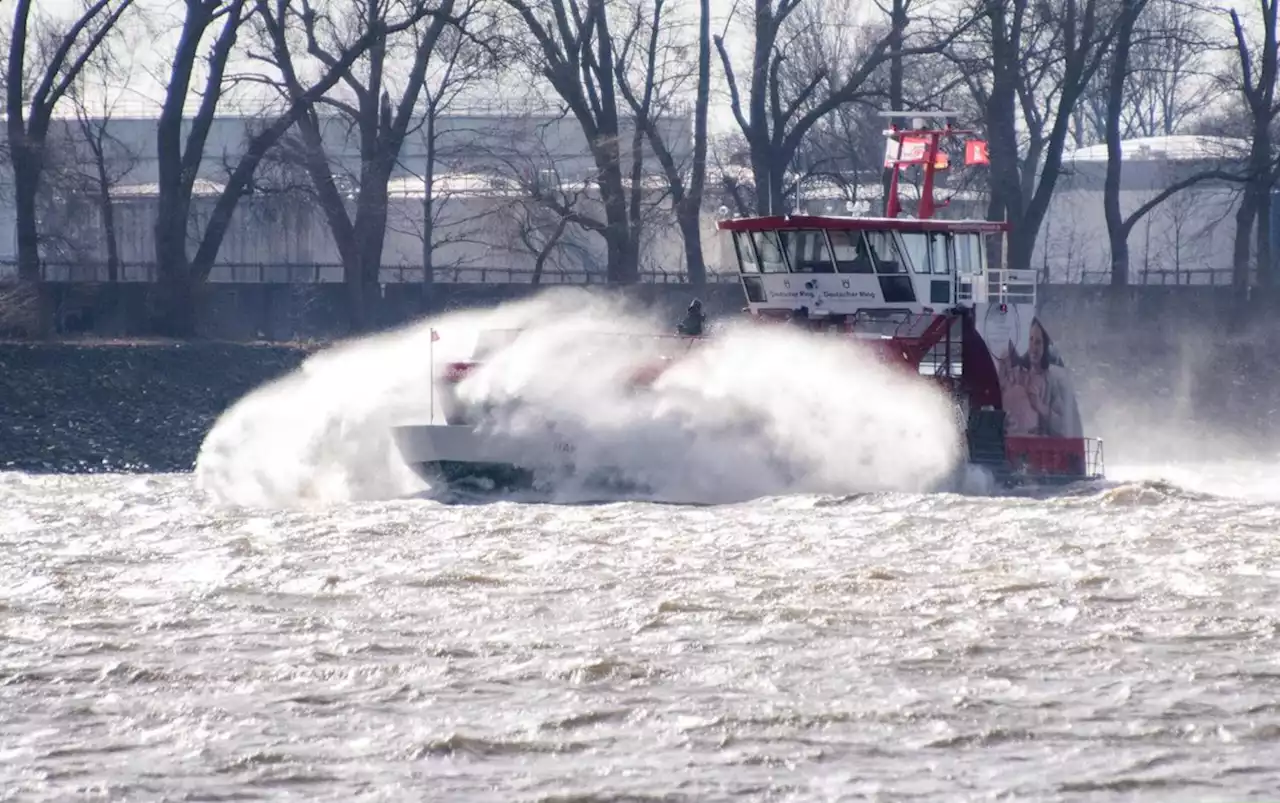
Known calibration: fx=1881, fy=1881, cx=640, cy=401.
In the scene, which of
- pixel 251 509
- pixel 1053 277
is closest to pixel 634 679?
pixel 251 509

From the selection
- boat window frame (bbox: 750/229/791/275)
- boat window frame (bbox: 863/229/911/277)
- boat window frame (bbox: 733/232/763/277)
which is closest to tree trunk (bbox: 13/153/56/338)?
boat window frame (bbox: 733/232/763/277)

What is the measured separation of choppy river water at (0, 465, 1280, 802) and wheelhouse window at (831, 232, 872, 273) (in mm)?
7536

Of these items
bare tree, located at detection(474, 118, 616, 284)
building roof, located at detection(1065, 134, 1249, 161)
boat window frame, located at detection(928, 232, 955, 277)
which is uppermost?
building roof, located at detection(1065, 134, 1249, 161)

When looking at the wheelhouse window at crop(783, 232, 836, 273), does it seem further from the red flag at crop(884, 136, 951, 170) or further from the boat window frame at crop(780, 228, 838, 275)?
the red flag at crop(884, 136, 951, 170)

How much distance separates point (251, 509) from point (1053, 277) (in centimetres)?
4873

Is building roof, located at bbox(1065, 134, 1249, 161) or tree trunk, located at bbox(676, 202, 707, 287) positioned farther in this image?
building roof, located at bbox(1065, 134, 1249, 161)

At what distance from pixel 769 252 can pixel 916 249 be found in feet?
7.47

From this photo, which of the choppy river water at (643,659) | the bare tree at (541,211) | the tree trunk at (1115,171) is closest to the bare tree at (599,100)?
the bare tree at (541,211)

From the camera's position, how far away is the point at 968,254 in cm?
2909

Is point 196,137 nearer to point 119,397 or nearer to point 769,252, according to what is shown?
point 119,397

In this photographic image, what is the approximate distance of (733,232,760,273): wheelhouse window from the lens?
95.9 feet

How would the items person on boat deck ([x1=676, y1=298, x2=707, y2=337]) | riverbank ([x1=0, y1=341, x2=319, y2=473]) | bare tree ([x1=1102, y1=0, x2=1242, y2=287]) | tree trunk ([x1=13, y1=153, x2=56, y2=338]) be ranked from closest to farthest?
person on boat deck ([x1=676, y1=298, x2=707, y2=337])
riverbank ([x1=0, y1=341, x2=319, y2=473])
tree trunk ([x1=13, y1=153, x2=56, y2=338])
bare tree ([x1=1102, y1=0, x2=1242, y2=287])

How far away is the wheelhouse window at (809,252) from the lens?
28453mm

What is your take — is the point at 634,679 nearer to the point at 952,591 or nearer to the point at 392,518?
the point at 952,591
